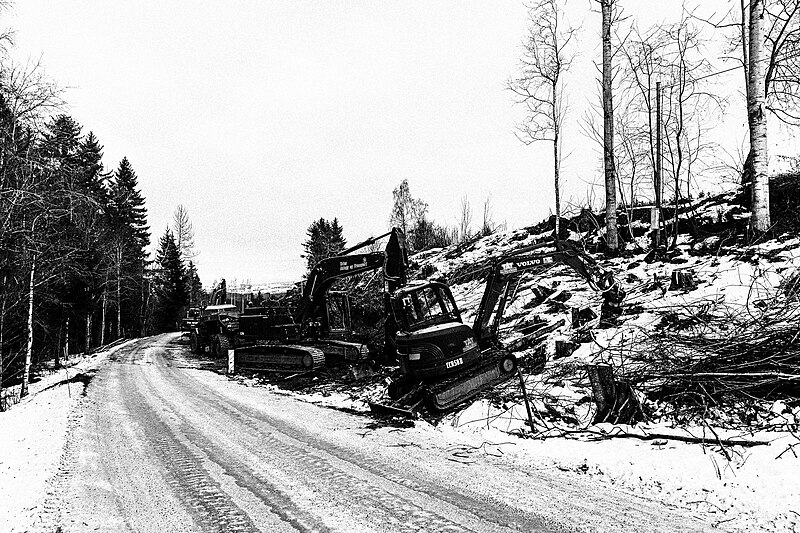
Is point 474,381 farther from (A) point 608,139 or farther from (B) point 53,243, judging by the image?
(B) point 53,243

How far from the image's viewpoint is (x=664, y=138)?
70.8 feet

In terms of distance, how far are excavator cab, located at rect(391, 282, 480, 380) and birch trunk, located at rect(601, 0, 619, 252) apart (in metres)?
8.14

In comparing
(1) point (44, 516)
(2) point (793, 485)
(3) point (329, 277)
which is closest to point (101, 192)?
(3) point (329, 277)

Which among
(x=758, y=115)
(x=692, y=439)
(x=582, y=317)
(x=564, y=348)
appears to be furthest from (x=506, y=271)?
(x=758, y=115)

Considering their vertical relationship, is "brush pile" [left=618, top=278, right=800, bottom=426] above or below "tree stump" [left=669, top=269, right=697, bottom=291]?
below

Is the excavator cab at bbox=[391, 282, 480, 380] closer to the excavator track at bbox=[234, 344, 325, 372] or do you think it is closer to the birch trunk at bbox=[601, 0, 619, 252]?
the excavator track at bbox=[234, 344, 325, 372]

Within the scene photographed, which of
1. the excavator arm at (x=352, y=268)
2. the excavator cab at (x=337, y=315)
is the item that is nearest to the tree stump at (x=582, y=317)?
the excavator arm at (x=352, y=268)

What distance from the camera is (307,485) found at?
613cm

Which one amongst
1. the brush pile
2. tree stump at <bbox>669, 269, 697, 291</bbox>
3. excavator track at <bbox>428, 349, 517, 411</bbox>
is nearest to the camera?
the brush pile

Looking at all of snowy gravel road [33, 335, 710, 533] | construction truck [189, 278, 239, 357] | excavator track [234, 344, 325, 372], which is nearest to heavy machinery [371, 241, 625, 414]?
snowy gravel road [33, 335, 710, 533]

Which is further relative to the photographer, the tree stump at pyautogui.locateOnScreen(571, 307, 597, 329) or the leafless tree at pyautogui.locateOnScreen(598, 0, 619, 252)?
the leafless tree at pyautogui.locateOnScreen(598, 0, 619, 252)

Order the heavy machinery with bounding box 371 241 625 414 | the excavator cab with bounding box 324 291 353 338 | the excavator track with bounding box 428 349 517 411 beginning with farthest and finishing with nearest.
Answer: the excavator cab with bounding box 324 291 353 338
the heavy machinery with bounding box 371 241 625 414
the excavator track with bounding box 428 349 517 411

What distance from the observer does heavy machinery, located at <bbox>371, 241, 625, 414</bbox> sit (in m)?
9.95

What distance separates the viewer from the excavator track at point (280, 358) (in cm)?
1560
